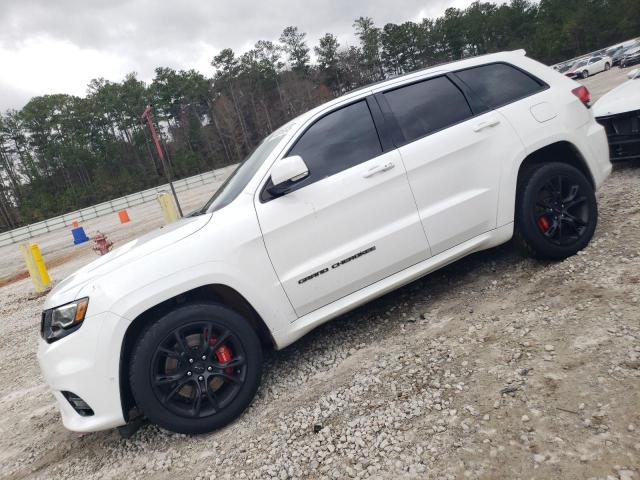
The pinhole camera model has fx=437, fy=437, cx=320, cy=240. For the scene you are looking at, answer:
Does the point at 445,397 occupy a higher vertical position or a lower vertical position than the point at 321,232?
lower

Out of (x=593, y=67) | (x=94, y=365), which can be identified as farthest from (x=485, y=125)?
(x=593, y=67)

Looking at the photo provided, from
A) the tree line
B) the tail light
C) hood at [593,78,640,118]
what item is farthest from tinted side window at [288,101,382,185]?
the tree line

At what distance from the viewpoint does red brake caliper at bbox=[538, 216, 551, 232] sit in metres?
3.68

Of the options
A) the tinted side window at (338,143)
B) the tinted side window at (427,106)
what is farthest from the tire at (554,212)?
the tinted side window at (338,143)

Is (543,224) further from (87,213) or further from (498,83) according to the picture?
(87,213)

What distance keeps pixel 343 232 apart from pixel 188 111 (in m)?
70.4

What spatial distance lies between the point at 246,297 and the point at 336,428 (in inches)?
39.5

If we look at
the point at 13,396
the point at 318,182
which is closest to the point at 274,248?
the point at 318,182

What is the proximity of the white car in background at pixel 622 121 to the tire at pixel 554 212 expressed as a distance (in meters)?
2.08

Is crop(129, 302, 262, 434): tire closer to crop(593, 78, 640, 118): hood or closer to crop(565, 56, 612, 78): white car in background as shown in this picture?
crop(593, 78, 640, 118): hood

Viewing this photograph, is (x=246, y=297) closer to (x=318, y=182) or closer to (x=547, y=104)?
(x=318, y=182)

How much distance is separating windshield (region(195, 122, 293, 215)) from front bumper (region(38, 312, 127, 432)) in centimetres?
111

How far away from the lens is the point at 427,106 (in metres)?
3.56

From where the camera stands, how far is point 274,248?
3006 mm
